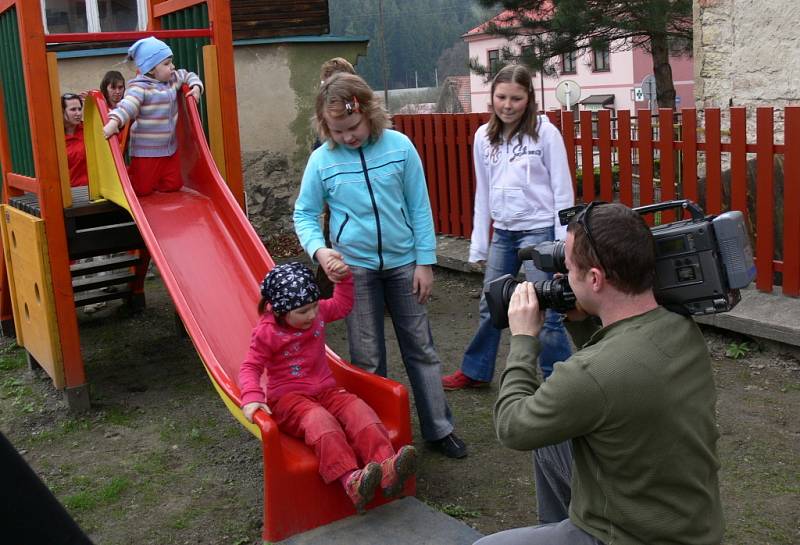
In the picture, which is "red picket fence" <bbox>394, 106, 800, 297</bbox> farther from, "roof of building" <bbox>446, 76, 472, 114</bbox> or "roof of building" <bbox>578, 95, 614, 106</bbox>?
"roof of building" <bbox>446, 76, 472, 114</bbox>

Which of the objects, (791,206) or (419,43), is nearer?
(791,206)

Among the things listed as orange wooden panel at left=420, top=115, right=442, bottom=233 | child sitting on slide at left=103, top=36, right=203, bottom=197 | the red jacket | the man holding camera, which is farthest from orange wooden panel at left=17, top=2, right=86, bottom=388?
orange wooden panel at left=420, top=115, right=442, bottom=233

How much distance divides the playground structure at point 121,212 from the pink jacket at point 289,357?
0.23 metres

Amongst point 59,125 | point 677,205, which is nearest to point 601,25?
point 59,125

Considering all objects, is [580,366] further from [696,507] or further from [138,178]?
[138,178]

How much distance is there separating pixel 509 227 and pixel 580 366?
2.54m

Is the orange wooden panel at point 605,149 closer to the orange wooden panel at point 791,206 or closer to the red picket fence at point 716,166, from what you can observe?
the red picket fence at point 716,166

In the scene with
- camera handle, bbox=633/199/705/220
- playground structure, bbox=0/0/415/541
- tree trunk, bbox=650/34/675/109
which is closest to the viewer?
camera handle, bbox=633/199/705/220

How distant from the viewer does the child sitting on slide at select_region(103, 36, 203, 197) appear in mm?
5500

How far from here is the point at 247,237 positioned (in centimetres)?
523

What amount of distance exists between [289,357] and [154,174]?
241 cm

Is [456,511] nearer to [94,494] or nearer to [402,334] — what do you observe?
[402,334]

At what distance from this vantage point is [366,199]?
399 cm

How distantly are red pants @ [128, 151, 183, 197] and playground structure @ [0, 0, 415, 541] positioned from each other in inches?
3.2
